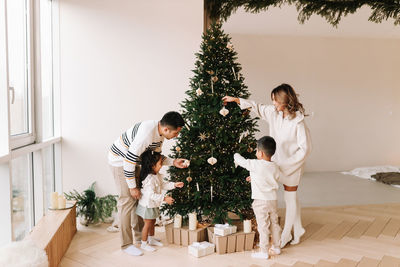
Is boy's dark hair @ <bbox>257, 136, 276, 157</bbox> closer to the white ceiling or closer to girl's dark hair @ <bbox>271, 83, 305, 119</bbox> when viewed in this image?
girl's dark hair @ <bbox>271, 83, 305, 119</bbox>

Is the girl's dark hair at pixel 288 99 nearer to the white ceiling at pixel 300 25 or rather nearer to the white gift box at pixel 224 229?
the white gift box at pixel 224 229

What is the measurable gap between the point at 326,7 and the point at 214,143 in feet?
10.9

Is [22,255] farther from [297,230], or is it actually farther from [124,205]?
[297,230]

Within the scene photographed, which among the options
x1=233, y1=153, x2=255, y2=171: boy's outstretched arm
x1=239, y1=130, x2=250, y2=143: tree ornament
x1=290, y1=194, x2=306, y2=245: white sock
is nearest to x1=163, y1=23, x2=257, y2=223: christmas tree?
x1=239, y1=130, x2=250, y2=143: tree ornament

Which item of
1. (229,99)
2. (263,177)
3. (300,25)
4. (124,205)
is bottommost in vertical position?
(124,205)

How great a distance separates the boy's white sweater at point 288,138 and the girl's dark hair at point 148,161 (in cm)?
83

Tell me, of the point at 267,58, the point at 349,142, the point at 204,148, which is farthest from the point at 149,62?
the point at 349,142

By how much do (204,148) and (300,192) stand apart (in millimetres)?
2566

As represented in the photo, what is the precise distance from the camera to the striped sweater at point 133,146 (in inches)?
106

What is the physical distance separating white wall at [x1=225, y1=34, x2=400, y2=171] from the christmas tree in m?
3.41

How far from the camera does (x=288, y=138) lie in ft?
9.86

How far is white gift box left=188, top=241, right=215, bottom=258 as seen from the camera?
284cm

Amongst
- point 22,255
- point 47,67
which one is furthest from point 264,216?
point 47,67

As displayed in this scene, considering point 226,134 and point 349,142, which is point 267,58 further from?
point 226,134
